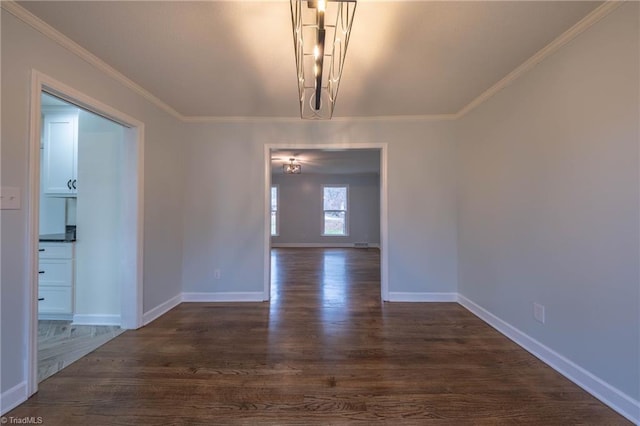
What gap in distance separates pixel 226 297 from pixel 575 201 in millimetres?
3577

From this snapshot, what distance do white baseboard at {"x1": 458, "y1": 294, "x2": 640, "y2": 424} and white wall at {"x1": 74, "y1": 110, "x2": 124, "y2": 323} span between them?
3907 millimetres

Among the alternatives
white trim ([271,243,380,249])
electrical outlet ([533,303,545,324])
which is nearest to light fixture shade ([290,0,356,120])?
electrical outlet ([533,303,545,324])

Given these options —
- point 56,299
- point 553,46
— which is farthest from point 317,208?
point 553,46

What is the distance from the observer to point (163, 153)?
10.00 ft

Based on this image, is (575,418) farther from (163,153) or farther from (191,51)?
(163,153)

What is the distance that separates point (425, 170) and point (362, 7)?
88.7 inches

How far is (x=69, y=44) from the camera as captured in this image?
190 centimetres

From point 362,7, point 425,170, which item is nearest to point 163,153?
point 362,7

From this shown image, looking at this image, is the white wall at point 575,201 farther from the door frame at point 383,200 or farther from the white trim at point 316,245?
the white trim at point 316,245

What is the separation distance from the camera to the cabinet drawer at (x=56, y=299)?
8.97ft

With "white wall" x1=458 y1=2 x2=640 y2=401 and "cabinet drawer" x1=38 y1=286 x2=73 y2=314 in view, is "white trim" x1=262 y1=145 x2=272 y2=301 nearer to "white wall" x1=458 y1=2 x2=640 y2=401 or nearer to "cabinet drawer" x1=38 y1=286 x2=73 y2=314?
"cabinet drawer" x1=38 y1=286 x2=73 y2=314

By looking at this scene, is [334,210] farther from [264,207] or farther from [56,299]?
[56,299]

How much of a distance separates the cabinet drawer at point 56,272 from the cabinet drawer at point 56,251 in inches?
1.6

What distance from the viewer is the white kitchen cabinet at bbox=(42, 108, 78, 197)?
9.65 ft
